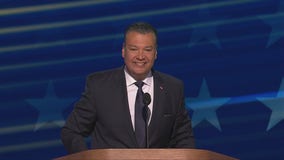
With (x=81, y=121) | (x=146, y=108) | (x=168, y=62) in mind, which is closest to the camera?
(x=146, y=108)

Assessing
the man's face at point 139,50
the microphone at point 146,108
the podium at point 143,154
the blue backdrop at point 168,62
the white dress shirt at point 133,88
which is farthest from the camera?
the blue backdrop at point 168,62

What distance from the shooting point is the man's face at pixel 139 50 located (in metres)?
3.04

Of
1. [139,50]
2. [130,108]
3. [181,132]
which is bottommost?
[181,132]

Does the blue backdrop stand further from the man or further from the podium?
the podium

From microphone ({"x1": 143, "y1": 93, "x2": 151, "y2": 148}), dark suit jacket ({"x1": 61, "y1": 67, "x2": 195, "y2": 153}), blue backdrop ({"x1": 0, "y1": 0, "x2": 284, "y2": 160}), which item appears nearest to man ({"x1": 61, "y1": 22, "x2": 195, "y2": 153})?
dark suit jacket ({"x1": 61, "y1": 67, "x2": 195, "y2": 153})

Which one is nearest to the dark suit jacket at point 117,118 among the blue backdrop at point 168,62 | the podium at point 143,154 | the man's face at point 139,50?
the man's face at point 139,50

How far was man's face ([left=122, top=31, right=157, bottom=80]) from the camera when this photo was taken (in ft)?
9.97

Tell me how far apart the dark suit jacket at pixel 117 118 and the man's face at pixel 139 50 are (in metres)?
0.15

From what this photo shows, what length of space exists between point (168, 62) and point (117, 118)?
4.14 feet

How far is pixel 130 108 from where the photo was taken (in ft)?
10.4

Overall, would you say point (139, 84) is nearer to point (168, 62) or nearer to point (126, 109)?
point (126, 109)

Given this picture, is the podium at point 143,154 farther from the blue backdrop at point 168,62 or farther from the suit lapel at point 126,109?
the blue backdrop at point 168,62

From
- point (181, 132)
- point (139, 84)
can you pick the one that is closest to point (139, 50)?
point (139, 84)

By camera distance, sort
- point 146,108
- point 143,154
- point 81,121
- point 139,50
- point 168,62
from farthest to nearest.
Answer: point 168,62 → point 81,121 → point 139,50 → point 146,108 → point 143,154
